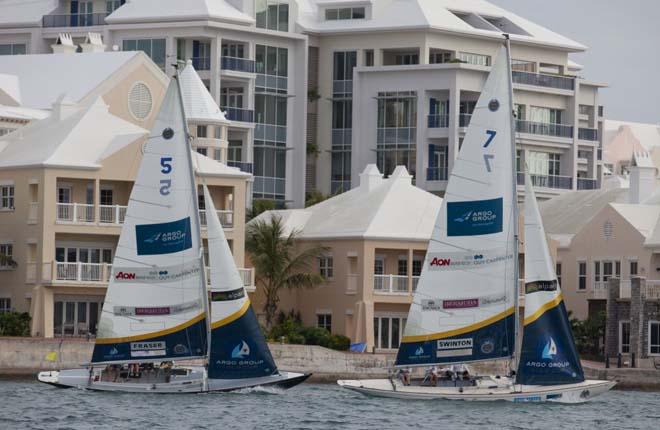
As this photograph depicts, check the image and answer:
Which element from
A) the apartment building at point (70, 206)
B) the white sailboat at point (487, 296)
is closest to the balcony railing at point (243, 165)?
the apartment building at point (70, 206)

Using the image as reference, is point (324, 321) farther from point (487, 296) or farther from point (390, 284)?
point (487, 296)

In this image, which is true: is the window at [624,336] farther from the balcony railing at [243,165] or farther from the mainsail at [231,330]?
the mainsail at [231,330]

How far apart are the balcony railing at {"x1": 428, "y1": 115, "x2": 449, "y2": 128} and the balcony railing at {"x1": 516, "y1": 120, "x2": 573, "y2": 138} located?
4.49 meters

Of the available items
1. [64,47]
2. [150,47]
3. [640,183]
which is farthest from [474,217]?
[150,47]

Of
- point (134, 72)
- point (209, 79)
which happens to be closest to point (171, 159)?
point (134, 72)

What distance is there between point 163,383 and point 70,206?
23427 mm

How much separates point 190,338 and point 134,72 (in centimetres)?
3594

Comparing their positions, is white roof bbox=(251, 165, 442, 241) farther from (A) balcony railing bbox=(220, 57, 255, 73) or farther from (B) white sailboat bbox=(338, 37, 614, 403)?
(B) white sailboat bbox=(338, 37, 614, 403)

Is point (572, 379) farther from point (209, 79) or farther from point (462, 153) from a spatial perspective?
point (209, 79)

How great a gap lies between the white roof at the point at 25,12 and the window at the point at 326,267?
34441 mm

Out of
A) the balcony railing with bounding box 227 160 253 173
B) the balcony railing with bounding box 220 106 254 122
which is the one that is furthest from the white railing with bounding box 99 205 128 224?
the balcony railing with bounding box 220 106 254 122

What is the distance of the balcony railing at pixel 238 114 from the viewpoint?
413 ft

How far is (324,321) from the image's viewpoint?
339 feet

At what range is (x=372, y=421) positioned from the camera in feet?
219
